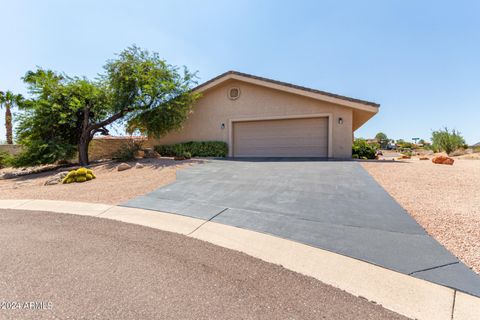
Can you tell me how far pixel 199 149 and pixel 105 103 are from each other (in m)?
6.35

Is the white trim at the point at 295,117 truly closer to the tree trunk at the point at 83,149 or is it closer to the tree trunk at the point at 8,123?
the tree trunk at the point at 83,149

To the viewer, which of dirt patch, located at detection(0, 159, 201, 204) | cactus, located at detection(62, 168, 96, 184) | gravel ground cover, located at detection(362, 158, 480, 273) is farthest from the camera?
cactus, located at detection(62, 168, 96, 184)

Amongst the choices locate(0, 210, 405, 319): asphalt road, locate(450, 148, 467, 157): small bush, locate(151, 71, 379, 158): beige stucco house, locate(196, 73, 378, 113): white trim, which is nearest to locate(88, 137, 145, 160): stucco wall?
locate(151, 71, 379, 158): beige stucco house

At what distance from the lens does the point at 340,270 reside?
2637 mm

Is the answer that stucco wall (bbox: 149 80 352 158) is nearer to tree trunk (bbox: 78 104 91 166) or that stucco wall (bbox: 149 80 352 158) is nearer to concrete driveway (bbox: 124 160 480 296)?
tree trunk (bbox: 78 104 91 166)

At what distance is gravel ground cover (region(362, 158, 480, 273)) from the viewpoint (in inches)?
125

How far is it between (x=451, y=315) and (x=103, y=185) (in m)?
8.62

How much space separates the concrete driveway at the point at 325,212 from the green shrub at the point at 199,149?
5.98 m

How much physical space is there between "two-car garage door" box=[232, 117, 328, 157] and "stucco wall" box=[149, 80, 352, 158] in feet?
1.68

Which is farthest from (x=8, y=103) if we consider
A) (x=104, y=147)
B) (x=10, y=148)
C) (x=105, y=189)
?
(x=105, y=189)

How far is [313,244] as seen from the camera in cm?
329

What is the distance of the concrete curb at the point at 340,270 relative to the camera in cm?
204

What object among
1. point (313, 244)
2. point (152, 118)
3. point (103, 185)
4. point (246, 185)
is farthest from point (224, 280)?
point (152, 118)

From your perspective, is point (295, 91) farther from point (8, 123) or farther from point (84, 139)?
point (8, 123)
